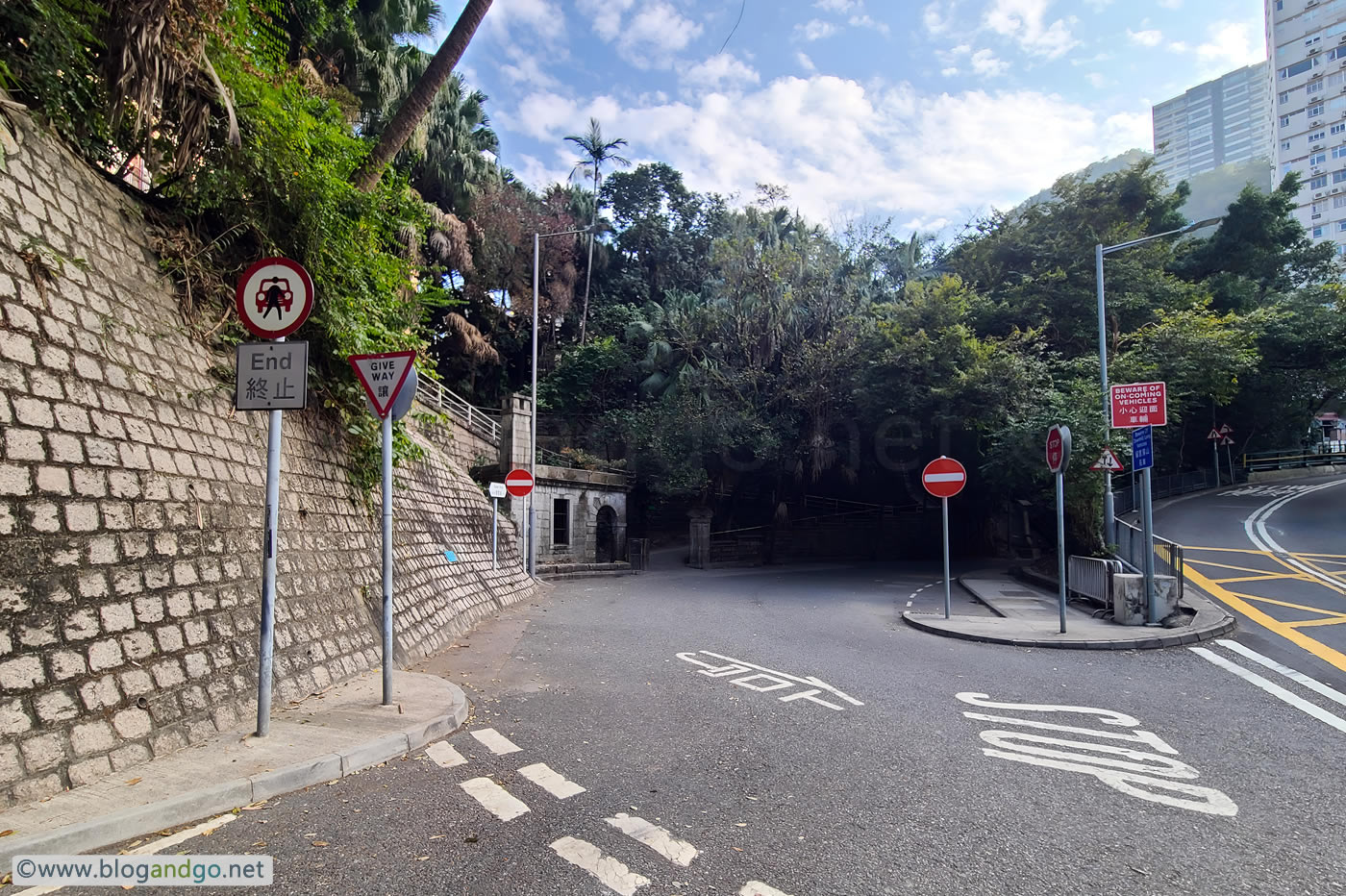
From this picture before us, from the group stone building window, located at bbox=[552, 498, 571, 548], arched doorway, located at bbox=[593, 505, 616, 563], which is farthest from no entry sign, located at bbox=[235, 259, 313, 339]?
arched doorway, located at bbox=[593, 505, 616, 563]

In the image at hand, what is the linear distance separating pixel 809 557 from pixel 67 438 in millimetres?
30362

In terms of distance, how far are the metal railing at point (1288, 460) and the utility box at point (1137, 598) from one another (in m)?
37.5

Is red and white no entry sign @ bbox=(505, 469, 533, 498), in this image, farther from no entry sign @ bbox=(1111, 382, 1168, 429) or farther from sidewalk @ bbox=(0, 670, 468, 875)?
no entry sign @ bbox=(1111, 382, 1168, 429)

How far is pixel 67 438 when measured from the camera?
4793 millimetres

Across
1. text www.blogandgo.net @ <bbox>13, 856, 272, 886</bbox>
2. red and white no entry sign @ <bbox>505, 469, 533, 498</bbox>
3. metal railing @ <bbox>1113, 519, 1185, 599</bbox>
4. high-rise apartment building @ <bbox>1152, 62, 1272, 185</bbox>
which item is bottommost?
text www.blogandgo.net @ <bbox>13, 856, 272, 886</bbox>

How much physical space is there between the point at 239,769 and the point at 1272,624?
12708 millimetres

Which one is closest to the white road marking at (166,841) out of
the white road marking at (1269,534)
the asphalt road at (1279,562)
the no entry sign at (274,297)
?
the no entry sign at (274,297)

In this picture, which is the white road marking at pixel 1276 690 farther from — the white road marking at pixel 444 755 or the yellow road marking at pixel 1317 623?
the white road marking at pixel 444 755

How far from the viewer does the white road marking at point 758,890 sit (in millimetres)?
3088

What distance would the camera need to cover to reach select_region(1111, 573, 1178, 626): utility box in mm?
11000

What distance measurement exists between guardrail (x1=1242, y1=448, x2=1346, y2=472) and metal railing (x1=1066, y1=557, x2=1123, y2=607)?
34.9 metres

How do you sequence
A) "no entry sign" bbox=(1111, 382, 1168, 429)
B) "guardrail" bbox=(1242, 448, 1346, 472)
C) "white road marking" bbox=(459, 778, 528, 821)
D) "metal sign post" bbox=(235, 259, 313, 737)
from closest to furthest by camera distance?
"white road marking" bbox=(459, 778, 528, 821), "metal sign post" bbox=(235, 259, 313, 737), "no entry sign" bbox=(1111, 382, 1168, 429), "guardrail" bbox=(1242, 448, 1346, 472)

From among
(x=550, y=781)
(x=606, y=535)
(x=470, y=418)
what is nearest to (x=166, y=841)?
(x=550, y=781)

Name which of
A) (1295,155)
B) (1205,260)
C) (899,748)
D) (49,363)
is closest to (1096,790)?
(899,748)
